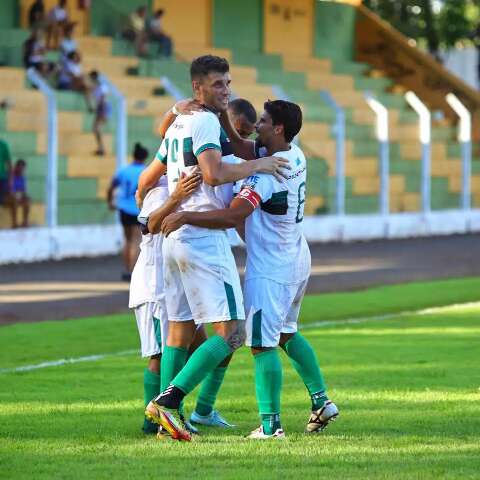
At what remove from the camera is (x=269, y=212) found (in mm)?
8828

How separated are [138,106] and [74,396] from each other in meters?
18.6

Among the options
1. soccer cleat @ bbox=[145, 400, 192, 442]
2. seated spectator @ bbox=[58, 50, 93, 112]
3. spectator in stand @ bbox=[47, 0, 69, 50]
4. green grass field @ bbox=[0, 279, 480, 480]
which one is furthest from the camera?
spectator in stand @ bbox=[47, 0, 69, 50]

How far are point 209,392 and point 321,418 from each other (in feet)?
2.55

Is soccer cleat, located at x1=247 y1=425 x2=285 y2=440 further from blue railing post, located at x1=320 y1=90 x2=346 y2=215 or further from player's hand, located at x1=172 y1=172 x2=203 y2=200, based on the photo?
blue railing post, located at x1=320 y1=90 x2=346 y2=215

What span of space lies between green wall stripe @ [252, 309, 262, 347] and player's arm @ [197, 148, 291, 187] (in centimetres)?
77

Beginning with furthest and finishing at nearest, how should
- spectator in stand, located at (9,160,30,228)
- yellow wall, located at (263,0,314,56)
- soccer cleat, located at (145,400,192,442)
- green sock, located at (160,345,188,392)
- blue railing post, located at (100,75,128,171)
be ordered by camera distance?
1. yellow wall, located at (263,0,314,56)
2. blue railing post, located at (100,75,128,171)
3. spectator in stand, located at (9,160,30,228)
4. green sock, located at (160,345,188,392)
5. soccer cleat, located at (145,400,192,442)

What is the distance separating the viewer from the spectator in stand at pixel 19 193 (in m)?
24.1

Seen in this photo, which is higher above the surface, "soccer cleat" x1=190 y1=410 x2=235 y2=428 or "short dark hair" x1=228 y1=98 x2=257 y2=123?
"short dark hair" x1=228 y1=98 x2=257 y2=123

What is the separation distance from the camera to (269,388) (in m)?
8.71

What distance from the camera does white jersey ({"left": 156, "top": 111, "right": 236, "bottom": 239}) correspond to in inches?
338

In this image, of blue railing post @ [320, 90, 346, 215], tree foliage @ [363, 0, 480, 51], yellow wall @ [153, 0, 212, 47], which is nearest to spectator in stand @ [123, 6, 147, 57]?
yellow wall @ [153, 0, 212, 47]

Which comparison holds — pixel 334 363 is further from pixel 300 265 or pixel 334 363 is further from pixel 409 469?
pixel 409 469

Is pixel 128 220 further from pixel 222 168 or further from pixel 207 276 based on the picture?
pixel 222 168

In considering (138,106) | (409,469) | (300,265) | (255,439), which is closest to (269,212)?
(300,265)
